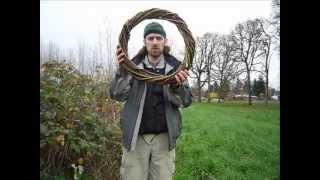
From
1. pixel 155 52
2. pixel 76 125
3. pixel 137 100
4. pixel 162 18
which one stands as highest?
pixel 162 18

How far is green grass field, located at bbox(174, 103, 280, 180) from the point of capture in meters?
3.49

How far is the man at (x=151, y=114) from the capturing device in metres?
3.01

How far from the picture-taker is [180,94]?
3033 millimetres

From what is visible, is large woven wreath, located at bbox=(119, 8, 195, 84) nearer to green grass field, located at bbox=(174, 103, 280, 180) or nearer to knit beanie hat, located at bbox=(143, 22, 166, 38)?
knit beanie hat, located at bbox=(143, 22, 166, 38)

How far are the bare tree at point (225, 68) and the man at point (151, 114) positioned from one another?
619 millimetres

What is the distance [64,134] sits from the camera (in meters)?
3.44

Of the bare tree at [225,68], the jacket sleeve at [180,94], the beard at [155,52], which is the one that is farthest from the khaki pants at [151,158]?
the bare tree at [225,68]

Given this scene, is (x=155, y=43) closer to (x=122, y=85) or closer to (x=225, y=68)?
(x=122, y=85)

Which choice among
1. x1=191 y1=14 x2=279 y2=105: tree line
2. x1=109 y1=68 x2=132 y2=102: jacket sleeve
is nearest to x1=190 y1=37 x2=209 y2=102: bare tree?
x1=191 y1=14 x2=279 y2=105: tree line

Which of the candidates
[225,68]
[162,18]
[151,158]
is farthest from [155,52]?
[225,68]

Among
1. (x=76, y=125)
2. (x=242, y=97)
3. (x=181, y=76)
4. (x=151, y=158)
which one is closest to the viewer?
(x=181, y=76)

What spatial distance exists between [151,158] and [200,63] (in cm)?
79

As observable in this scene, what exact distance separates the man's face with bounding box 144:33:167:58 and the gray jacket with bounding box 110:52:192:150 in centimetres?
12

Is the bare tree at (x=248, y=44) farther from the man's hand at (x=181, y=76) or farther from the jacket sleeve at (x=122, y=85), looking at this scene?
the jacket sleeve at (x=122, y=85)
